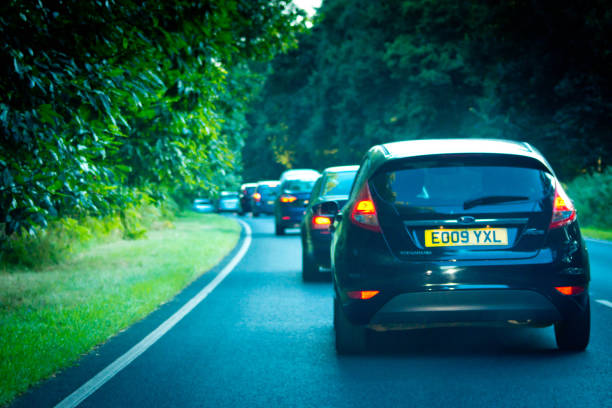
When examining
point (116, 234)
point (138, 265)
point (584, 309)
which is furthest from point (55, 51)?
point (116, 234)

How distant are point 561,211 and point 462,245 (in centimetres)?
84

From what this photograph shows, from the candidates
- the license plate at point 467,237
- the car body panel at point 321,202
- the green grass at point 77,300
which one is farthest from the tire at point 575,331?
the car body panel at point 321,202

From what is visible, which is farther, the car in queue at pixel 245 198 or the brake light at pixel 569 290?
the car in queue at pixel 245 198

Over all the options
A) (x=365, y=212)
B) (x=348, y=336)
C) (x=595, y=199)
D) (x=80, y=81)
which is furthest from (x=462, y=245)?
(x=595, y=199)

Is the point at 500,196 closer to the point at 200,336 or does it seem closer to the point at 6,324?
the point at 200,336

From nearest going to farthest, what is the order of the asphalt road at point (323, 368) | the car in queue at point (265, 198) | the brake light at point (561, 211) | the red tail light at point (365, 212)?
the asphalt road at point (323, 368) → the brake light at point (561, 211) → the red tail light at point (365, 212) → the car in queue at point (265, 198)

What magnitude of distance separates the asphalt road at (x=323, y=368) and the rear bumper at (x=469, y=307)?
1.29 ft

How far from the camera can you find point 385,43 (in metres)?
50.8

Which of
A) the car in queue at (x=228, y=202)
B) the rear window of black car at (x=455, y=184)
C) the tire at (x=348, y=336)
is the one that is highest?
the rear window of black car at (x=455, y=184)

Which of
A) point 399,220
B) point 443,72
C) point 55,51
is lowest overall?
point 399,220

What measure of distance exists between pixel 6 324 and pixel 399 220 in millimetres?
4510

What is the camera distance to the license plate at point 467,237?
6641mm

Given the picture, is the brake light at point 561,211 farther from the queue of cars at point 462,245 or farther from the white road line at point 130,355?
the white road line at point 130,355

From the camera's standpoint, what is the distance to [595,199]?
2956cm
